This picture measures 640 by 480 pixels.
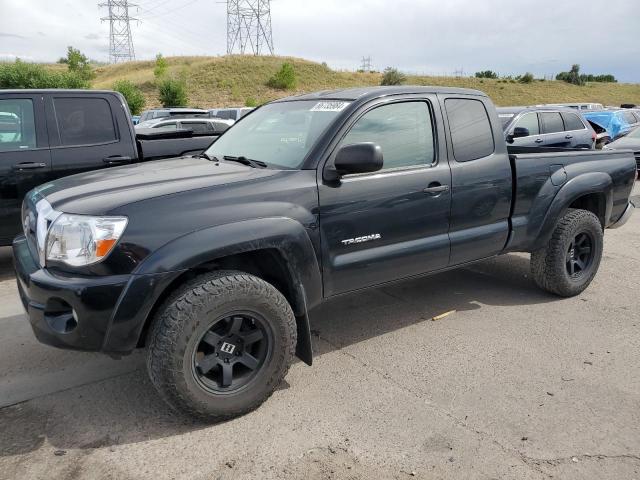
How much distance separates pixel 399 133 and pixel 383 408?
1.83m

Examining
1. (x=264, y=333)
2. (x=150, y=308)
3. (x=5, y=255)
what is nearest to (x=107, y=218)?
(x=150, y=308)

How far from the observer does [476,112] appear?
13.4ft

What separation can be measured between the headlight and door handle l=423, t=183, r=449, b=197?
2.00m

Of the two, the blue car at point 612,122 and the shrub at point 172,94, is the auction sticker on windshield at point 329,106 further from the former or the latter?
the shrub at point 172,94

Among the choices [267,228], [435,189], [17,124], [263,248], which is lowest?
[263,248]

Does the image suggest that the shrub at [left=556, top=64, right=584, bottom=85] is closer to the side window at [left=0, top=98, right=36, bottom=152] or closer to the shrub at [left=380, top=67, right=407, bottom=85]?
the shrub at [left=380, top=67, right=407, bottom=85]

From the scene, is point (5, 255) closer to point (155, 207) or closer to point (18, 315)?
point (18, 315)

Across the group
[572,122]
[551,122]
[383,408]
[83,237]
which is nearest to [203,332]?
[83,237]

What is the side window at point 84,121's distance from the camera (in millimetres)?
5539

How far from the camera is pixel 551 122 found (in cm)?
1109

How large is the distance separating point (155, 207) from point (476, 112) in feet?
8.72

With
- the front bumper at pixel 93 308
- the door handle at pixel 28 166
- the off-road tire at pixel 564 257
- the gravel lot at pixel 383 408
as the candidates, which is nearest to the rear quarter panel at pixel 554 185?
the off-road tire at pixel 564 257

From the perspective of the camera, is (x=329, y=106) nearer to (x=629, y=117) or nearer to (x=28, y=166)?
(x=28, y=166)

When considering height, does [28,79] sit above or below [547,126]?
above
